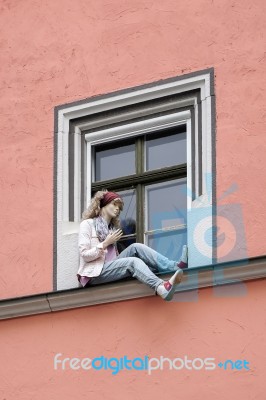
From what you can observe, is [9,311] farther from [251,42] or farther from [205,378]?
[251,42]

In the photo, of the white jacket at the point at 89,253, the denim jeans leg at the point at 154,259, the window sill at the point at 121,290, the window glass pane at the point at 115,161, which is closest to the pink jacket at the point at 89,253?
the white jacket at the point at 89,253

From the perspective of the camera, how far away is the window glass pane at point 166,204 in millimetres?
13547

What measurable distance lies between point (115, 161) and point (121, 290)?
132 centimetres

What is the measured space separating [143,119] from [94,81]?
55 centimetres

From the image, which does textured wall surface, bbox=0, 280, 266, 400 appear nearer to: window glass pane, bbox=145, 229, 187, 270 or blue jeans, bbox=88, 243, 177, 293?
blue jeans, bbox=88, 243, 177, 293

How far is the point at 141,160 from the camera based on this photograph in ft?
45.5

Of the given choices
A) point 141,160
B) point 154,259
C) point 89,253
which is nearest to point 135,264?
point 154,259

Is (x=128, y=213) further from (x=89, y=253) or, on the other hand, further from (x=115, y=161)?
(x=89, y=253)

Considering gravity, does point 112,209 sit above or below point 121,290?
above

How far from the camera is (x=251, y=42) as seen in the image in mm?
13391

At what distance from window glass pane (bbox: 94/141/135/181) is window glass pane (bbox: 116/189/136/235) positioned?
0.17 metres

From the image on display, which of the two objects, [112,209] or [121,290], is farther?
[112,209]

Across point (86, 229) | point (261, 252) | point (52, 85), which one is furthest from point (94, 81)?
point (261, 252)

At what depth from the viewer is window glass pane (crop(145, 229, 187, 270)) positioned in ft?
43.9
